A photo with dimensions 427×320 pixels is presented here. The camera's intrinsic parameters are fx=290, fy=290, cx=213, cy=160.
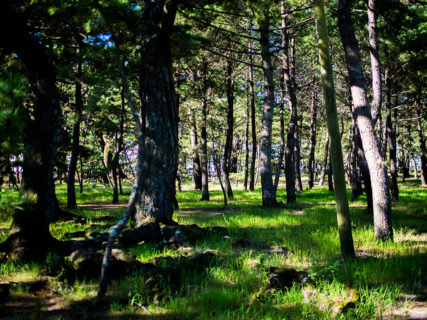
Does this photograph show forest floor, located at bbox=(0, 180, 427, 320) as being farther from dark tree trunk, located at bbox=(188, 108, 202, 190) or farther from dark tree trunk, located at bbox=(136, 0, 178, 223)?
dark tree trunk, located at bbox=(188, 108, 202, 190)

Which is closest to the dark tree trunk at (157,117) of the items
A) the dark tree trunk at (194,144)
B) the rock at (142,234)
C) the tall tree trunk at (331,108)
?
the rock at (142,234)

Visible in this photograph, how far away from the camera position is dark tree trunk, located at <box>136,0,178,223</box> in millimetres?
6574

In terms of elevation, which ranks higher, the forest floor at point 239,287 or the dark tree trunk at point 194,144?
the dark tree trunk at point 194,144

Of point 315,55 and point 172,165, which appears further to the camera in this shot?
point 315,55

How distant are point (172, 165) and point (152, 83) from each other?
76.4 inches

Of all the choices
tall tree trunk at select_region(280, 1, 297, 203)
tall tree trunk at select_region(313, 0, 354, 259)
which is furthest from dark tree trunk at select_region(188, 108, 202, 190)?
tall tree trunk at select_region(313, 0, 354, 259)

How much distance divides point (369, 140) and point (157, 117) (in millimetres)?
4543

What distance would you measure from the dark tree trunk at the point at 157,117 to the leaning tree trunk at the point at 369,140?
3857 mm

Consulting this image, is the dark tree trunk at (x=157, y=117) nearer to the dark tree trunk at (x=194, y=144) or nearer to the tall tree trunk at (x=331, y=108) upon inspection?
the tall tree trunk at (x=331, y=108)

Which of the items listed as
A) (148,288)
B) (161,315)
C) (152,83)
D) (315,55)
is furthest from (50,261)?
(315,55)

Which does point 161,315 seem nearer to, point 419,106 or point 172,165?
point 172,165

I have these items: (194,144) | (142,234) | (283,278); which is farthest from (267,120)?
(194,144)

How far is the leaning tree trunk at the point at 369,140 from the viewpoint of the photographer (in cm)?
567

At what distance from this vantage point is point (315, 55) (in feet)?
58.9
